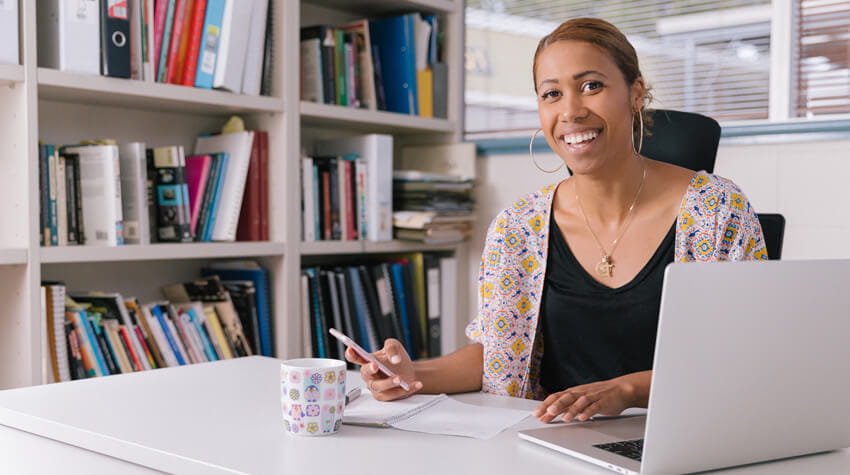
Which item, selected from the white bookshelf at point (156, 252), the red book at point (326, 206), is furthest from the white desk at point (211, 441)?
the red book at point (326, 206)

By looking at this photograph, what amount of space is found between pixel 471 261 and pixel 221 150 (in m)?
1.05

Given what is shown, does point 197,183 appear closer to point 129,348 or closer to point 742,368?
point 129,348

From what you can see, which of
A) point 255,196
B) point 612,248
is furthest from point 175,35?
point 612,248

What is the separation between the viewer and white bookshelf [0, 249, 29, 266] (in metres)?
1.95

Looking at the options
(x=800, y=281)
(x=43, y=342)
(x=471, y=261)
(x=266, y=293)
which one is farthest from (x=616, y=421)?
(x=471, y=261)

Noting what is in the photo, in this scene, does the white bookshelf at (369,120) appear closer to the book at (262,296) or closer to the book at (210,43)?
the book at (210,43)

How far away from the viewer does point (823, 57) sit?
2.36m

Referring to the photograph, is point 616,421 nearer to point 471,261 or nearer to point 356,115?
point 356,115

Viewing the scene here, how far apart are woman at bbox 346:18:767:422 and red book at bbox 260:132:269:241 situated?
105 centimetres

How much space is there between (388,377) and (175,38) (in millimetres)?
1399

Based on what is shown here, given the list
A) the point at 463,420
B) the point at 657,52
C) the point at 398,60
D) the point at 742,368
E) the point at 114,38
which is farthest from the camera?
the point at 398,60

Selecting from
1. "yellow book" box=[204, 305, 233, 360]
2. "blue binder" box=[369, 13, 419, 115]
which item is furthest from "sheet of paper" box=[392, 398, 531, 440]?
"blue binder" box=[369, 13, 419, 115]

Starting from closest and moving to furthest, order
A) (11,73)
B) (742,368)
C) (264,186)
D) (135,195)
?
(742,368)
(11,73)
(135,195)
(264,186)

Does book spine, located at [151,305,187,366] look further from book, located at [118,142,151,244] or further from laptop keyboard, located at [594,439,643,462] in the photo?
laptop keyboard, located at [594,439,643,462]
